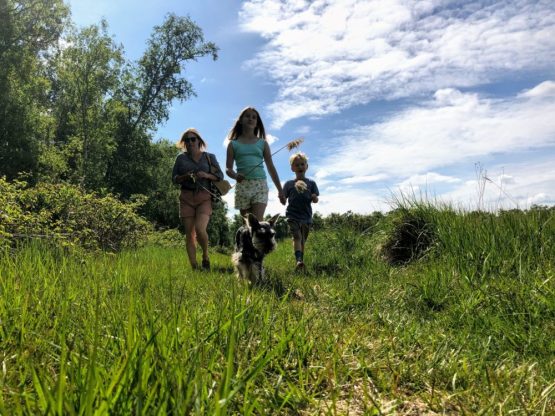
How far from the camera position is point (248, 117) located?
727cm

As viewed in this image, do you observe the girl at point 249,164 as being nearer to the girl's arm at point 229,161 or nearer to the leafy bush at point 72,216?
the girl's arm at point 229,161

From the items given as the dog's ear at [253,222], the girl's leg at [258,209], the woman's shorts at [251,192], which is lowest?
the dog's ear at [253,222]

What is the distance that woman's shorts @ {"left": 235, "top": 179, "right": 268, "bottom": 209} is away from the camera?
7.04 m

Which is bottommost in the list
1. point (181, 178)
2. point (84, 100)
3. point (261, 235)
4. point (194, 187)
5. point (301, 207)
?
point (261, 235)

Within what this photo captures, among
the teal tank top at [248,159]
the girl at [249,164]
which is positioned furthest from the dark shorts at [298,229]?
the teal tank top at [248,159]

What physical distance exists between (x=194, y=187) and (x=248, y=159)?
1144 millimetres

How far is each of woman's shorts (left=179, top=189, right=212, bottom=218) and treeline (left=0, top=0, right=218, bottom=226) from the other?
20.1 metres

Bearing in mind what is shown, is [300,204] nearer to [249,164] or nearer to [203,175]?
[249,164]

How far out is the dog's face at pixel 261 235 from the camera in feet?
19.4

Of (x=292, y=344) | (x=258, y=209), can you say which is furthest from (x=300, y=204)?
(x=292, y=344)

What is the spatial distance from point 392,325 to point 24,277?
2.91 m

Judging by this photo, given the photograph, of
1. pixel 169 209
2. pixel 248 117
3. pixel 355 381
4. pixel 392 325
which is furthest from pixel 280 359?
pixel 169 209

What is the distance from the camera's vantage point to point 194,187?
7258 mm

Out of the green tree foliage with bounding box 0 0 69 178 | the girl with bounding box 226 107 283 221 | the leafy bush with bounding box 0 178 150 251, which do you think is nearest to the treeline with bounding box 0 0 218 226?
the green tree foliage with bounding box 0 0 69 178
